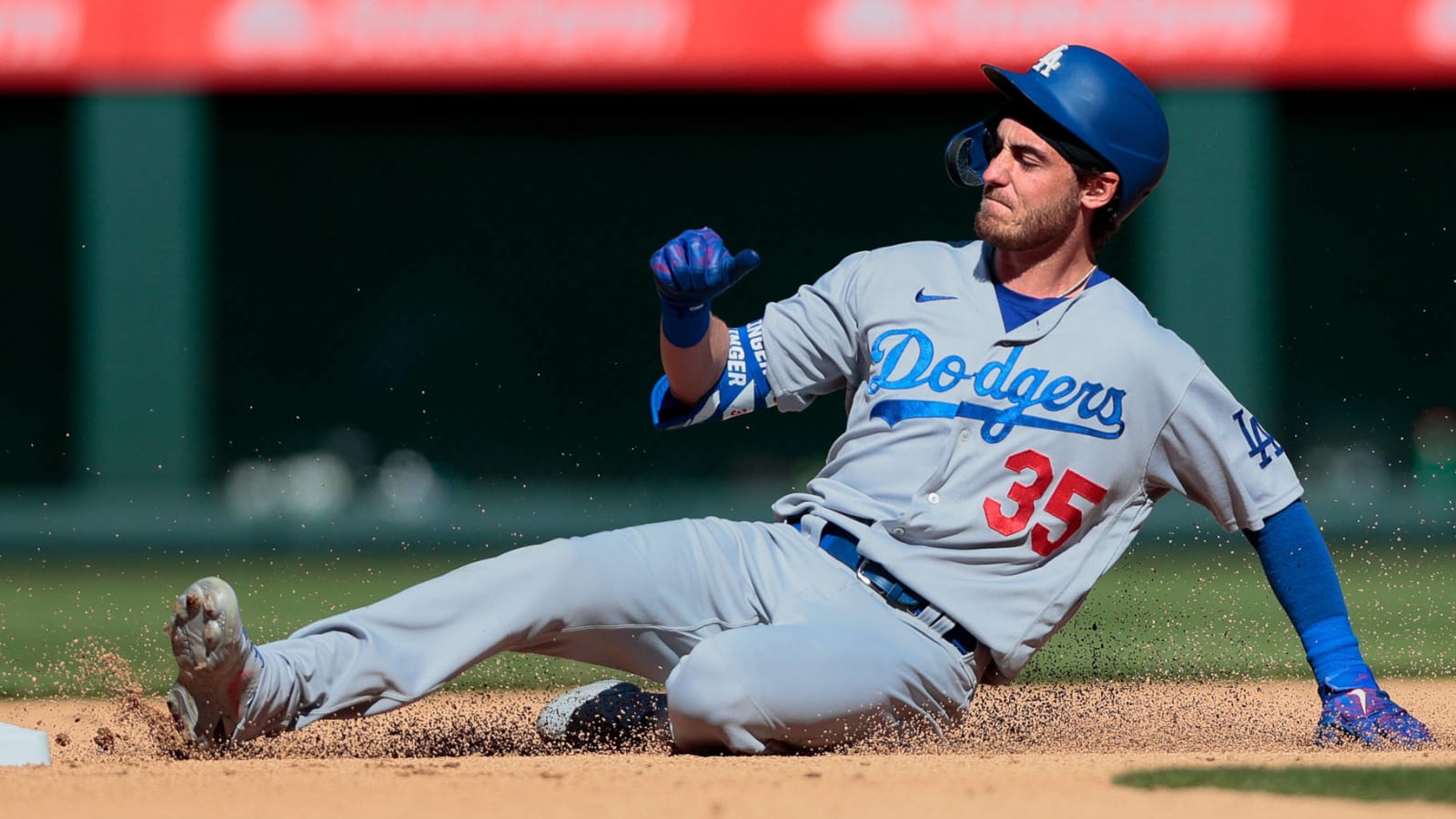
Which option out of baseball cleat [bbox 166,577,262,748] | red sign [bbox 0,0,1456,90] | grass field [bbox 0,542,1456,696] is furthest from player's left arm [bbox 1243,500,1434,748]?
red sign [bbox 0,0,1456,90]

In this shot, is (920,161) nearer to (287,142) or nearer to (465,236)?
(465,236)

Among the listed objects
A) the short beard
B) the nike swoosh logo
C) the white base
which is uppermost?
the short beard

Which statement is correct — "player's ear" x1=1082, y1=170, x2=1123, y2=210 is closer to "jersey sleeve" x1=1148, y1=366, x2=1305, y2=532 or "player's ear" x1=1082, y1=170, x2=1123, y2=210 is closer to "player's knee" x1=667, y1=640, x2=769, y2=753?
"jersey sleeve" x1=1148, y1=366, x2=1305, y2=532

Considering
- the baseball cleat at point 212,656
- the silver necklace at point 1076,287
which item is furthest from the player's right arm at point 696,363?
the baseball cleat at point 212,656

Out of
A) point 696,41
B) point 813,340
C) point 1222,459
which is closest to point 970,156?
point 813,340

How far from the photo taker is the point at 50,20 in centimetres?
865

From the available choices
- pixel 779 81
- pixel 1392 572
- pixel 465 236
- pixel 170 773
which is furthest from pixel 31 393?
pixel 170 773

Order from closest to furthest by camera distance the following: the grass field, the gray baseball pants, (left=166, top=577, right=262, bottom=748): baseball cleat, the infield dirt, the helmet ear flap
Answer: the infield dirt → (left=166, top=577, right=262, bottom=748): baseball cleat → the gray baseball pants → the helmet ear flap → the grass field

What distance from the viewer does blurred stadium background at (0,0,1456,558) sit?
870 cm

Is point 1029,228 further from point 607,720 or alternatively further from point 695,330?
point 607,720

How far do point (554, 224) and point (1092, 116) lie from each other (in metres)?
6.07

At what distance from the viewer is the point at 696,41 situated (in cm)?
873

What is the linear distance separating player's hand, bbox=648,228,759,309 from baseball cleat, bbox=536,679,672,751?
73cm

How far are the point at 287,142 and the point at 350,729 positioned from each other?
6.11m
